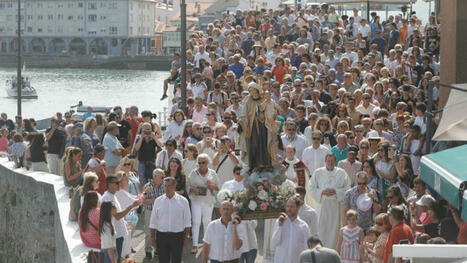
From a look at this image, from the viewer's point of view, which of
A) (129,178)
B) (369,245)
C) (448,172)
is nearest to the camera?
(448,172)

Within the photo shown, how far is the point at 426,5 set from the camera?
119 feet

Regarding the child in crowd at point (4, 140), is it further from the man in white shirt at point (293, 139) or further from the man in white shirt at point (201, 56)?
the man in white shirt at point (293, 139)

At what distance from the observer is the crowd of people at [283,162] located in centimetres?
1218

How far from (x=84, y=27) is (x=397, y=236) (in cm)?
16292

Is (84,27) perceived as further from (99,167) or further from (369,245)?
(369,245)

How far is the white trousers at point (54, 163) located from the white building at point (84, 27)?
150 metres

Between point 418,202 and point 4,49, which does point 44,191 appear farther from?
point 4,49

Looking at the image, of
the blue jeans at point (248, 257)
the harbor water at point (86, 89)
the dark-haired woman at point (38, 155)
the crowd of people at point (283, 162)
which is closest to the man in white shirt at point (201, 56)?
the crowd of people at point (283, 162)

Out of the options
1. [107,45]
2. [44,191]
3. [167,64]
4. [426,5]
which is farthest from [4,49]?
[44,191]

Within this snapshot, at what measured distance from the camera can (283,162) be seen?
15.1m

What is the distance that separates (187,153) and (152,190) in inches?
59.1

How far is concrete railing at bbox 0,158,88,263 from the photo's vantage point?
17.2m

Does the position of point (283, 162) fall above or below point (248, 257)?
above

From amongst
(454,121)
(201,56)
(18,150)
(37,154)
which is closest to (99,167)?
(454,121)
